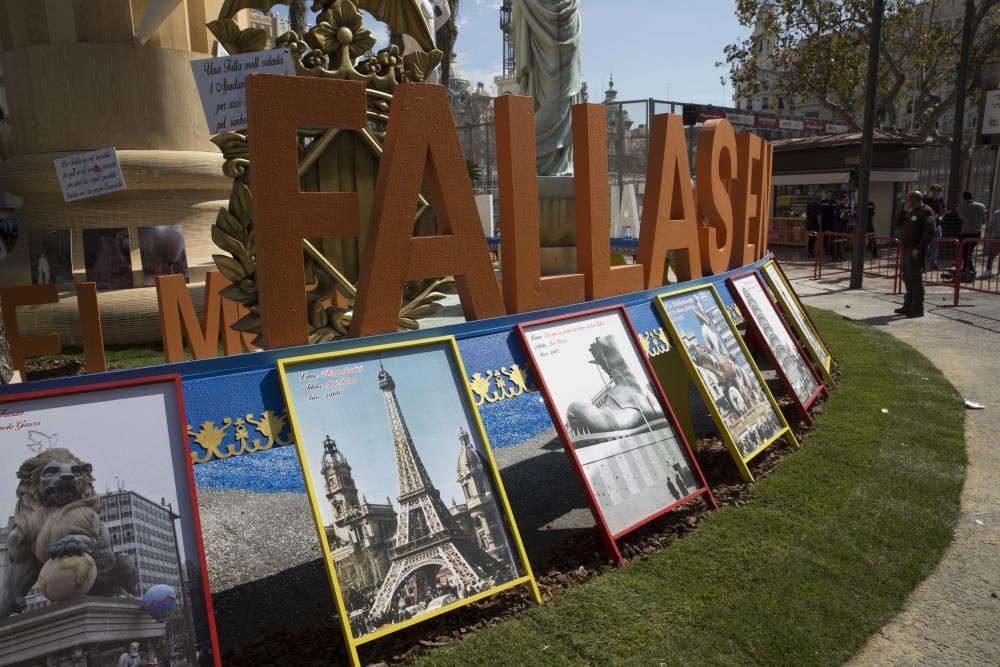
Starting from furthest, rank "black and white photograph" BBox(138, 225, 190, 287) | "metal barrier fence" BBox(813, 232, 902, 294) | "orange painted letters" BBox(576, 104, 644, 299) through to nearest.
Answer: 1. "metal barrier fence" BBox(813, 232, 902, 294)
2. "black and white photograph" BBox(138, 225, 190, 287)
3. "orange painted letters" BBox(576, 104, 644, 299)

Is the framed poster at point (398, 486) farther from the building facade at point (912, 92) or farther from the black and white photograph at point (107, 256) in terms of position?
the building facade at point (912, 92)

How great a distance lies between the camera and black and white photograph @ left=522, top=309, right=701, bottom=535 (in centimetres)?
348

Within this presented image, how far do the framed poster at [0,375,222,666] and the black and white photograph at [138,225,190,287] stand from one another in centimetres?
695

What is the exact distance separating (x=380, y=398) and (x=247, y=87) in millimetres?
1348

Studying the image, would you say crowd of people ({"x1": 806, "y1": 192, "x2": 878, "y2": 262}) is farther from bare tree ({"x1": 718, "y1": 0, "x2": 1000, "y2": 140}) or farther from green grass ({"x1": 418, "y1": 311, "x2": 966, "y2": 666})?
green grass ({"x1": 418, "y1": 311, "x2": 966, "y2": 666})

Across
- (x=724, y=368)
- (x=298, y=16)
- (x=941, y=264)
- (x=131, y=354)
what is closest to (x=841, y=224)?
(x=941, y=264)

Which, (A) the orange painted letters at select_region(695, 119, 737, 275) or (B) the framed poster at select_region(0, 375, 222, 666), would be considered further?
(A) the orange painted letters at select_region(695, 119, 737, 275)

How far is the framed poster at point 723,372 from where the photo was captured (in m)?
4.36

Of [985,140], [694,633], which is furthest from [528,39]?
[985,140]

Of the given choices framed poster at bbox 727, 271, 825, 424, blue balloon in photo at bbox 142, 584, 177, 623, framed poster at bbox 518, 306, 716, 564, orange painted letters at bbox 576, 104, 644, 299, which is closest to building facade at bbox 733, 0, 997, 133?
framed poster at bbox 727, 271, 825, 424

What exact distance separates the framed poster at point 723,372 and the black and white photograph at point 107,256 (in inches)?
286

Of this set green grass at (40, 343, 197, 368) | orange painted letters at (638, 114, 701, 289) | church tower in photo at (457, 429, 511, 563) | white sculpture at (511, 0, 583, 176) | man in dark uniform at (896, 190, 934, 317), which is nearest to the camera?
church tower in photo at (457, 429, 511, 563)

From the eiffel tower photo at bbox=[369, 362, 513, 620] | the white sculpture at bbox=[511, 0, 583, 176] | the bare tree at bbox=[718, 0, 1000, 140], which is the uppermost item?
the bare tree at bbox=[718, 0, 1000, 140]

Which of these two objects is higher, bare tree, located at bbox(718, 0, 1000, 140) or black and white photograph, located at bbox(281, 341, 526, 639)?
bare tree, located at bbox(718, 0, 1000, 140)
